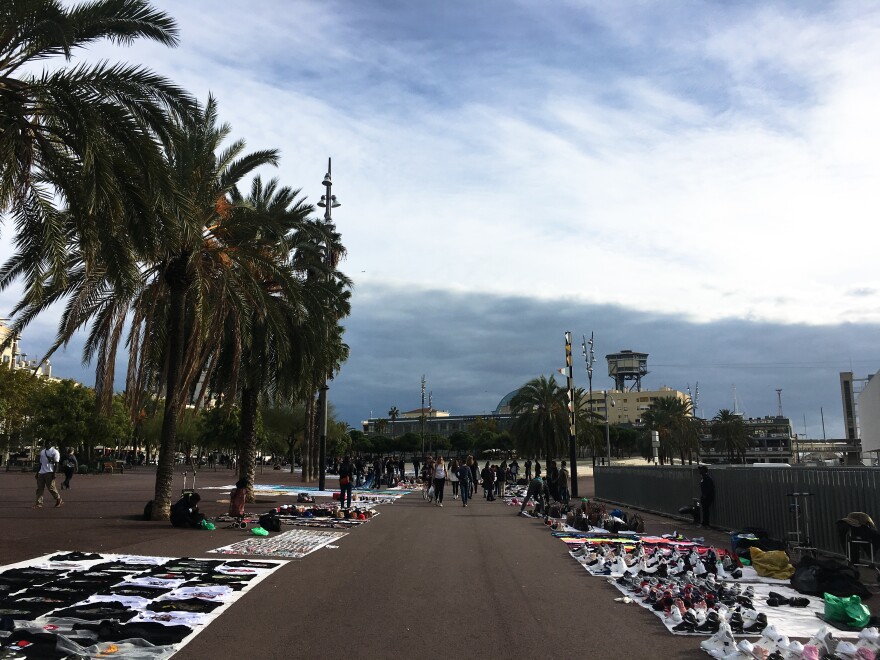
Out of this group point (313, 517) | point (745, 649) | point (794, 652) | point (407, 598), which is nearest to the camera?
point (745, 649)

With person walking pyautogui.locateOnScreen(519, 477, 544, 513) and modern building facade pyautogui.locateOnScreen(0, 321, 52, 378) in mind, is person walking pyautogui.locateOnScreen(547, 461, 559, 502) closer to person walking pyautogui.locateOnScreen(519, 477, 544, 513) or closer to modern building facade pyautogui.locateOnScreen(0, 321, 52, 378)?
person walking pyautogui.locateOnScreen(519, 477, 544, 513)

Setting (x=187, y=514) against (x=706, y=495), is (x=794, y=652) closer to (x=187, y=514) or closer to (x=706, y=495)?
(x=706, y=495)

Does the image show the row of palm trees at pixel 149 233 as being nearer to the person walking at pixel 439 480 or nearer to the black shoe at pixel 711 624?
the person walking at pixel 439 480

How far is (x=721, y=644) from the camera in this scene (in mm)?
6711

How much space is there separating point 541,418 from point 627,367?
107 m

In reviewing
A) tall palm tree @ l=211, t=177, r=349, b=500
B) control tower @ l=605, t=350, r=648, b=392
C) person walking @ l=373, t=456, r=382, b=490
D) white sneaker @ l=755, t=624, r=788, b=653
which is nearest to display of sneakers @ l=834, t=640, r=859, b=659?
white sneaker @ l=755, t=624, r=788, b=653

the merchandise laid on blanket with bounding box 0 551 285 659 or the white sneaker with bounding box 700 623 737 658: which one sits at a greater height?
the merchandise laid on blanket with bounding box 0 551 285 659

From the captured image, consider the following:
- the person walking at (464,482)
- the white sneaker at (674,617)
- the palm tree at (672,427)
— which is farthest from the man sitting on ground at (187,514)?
the palm tree at (672,427)

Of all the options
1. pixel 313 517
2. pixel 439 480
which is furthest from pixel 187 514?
pixel 439 480

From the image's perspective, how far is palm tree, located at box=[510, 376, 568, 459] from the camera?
53.2m

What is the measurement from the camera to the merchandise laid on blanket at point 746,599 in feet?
21.8

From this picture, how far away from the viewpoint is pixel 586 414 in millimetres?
58719

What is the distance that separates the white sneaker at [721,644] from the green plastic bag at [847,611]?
1.81 m

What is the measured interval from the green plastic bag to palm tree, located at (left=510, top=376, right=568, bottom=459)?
148ft
